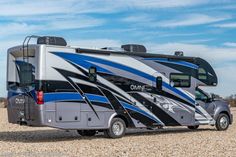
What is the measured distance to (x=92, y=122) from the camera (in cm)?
1688

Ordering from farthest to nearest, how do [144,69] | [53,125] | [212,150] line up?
[144,69] → [53,125] → [212,150]

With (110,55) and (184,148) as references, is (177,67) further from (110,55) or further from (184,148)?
(184,148)

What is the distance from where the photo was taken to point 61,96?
1617cm

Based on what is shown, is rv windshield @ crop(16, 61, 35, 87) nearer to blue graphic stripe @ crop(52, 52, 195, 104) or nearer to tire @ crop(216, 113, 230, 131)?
blue graphic stripe @ crop(52, 52, 195, 104)

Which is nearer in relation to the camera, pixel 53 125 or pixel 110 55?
pixel 53 125

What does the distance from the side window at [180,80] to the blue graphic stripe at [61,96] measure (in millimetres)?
4308

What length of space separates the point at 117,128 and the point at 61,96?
A: 2.61 metres

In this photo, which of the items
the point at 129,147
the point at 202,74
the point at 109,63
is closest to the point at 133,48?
the point at 109,63

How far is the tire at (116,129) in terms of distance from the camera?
17.5 m

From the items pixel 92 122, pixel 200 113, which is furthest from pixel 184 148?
pixel 200 113

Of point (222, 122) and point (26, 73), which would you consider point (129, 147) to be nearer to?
point (26, 73)

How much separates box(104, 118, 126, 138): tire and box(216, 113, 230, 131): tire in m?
5.04

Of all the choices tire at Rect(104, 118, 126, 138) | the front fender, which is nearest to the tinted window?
tire at Rect(104, 118, 126, 138)

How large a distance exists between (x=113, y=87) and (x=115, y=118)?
3.53 ft
